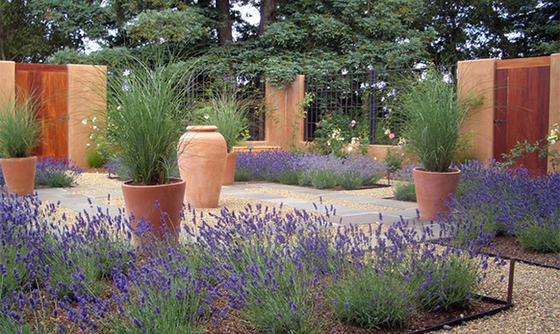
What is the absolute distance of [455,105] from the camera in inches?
214

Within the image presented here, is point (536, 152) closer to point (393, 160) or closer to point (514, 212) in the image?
point (393, 160)

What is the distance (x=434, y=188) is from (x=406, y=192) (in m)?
1.65

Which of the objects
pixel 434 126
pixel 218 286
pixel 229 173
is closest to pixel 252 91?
pixel 229 173

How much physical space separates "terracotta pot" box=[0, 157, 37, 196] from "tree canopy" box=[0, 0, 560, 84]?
6.15 metres

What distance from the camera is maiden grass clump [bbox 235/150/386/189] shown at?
8.39 m

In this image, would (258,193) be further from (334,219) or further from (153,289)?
(153,289)

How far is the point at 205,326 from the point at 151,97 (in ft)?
6.19

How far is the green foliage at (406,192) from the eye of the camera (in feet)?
22.9

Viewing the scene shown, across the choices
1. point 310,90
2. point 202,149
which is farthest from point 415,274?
point 310,90

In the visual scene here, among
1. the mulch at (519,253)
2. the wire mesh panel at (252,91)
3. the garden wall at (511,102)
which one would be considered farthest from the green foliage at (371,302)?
the wire mesh panel at (252,91)

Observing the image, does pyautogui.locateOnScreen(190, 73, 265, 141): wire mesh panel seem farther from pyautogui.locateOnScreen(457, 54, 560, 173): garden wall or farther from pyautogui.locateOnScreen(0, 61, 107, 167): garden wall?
pyautogui.locateOnScreen(457, 54, 560, 173): garden wall

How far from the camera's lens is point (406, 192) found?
7023 millimetres

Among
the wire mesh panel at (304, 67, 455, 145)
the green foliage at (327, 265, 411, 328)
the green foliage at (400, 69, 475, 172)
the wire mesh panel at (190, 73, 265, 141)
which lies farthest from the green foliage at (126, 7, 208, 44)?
the green foliage at (327, 265, 411, 328)

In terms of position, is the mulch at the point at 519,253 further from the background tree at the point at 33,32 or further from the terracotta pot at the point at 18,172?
the background tree at the point at 33,32
